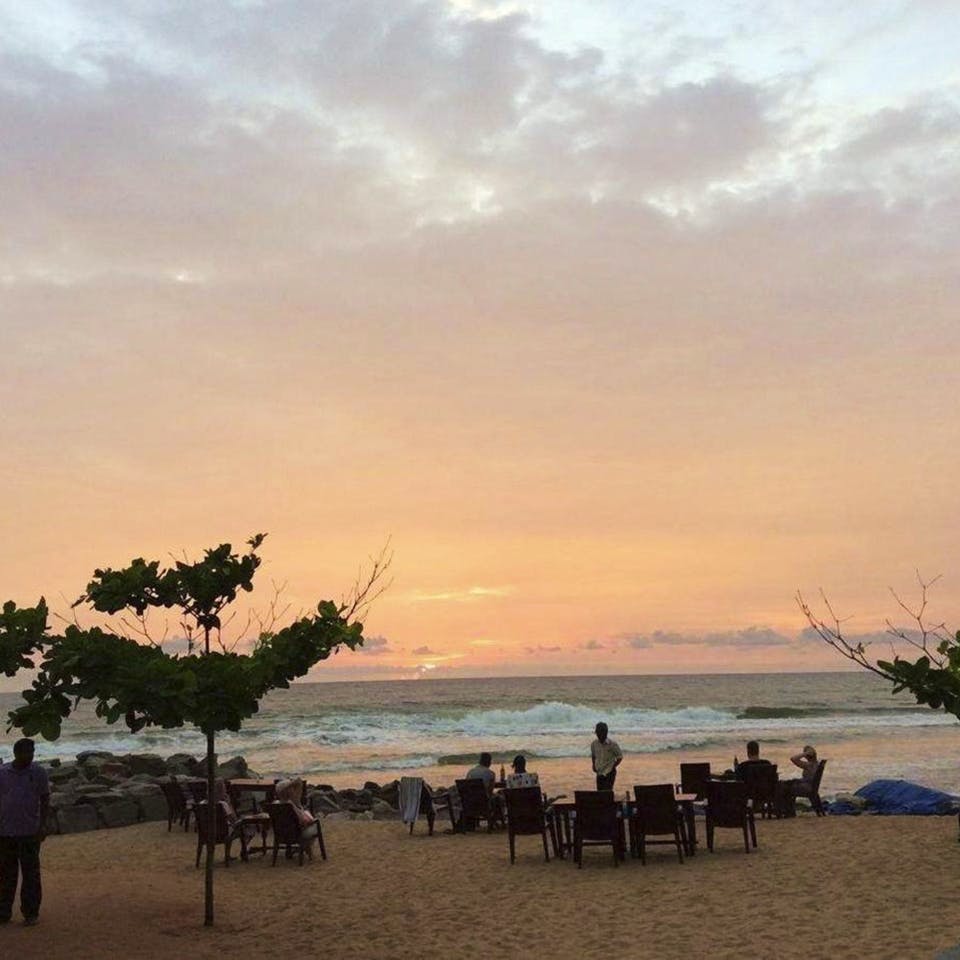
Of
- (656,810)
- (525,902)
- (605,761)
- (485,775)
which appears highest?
(605,761)

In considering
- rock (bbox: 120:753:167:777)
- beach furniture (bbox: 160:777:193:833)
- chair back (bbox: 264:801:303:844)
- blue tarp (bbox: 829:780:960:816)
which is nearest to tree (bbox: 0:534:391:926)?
chair back (bbox: 264:801:303:844)

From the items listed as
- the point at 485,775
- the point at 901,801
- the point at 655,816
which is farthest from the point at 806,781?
the point at 655,816

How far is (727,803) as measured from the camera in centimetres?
1509

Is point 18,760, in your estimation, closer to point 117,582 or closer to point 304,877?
point 117,582

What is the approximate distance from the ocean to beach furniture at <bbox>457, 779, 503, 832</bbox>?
8165 millimetres

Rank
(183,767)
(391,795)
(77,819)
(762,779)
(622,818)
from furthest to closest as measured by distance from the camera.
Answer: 1. (183,767)
2. (391,795)
3. (77,819)
4. (762,779)
5. (622,818)

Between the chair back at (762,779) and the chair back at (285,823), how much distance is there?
7.55m

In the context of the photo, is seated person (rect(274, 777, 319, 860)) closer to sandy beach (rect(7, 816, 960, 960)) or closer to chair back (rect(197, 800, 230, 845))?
sandy beach (rect(7, 816, 960, 960))

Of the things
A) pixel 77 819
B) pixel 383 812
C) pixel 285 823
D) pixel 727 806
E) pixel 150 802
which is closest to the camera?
pixel 727 806

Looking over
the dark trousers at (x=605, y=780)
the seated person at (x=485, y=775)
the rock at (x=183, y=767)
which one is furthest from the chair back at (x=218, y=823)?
the rock at (x=183, y=767)

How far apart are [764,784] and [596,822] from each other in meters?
5.37

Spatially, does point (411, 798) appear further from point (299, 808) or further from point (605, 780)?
point (605, 780)

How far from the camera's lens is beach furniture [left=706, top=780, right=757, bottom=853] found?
15.0 metres

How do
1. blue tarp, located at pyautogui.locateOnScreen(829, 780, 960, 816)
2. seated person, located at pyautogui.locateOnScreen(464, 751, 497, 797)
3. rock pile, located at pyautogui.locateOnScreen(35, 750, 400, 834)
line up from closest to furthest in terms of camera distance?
seated person, located at pyautogui.locateOnScreen(464, 751, 497, 797)
blue tarp, located at pyautogui.locateOnScreen(829, 780, 960, 816)
rock pile, located at pyautogui.locateOnScreen(35, 750, 400, 834)
